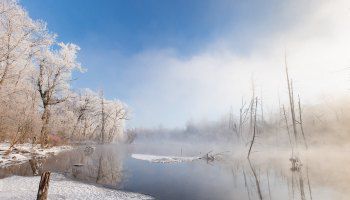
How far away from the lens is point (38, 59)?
44.9 meters

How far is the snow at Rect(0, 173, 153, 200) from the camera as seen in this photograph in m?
13.5

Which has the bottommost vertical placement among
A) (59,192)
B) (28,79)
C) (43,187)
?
(59,192)

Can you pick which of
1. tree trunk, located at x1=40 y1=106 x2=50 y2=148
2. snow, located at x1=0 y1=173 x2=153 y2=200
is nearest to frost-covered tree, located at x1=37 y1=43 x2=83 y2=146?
tree trunk, located at x1=40 y1=106 x2=50 y2=148

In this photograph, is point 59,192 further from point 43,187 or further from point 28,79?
point 28,79

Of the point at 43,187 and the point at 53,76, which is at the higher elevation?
the point at 53,76

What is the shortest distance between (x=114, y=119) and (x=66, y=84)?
43.5m

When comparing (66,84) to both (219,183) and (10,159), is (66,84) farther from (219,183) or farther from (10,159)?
(219,183)

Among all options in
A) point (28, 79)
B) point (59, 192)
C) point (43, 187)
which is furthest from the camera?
point (28, 79)

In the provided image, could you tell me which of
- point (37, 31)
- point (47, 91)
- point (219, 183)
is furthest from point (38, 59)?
point (219, 183)

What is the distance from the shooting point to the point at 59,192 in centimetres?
1449

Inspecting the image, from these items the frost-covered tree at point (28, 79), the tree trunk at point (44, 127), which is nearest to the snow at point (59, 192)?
the frost-covered tree at point (28, 79)

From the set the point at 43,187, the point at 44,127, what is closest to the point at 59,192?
the point at 43,187

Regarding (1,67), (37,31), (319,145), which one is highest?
(37,31)

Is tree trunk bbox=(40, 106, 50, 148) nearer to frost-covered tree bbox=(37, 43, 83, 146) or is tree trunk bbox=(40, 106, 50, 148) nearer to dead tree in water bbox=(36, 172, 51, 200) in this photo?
frost-covered tree bbox=(37, 43, 83, 146)
